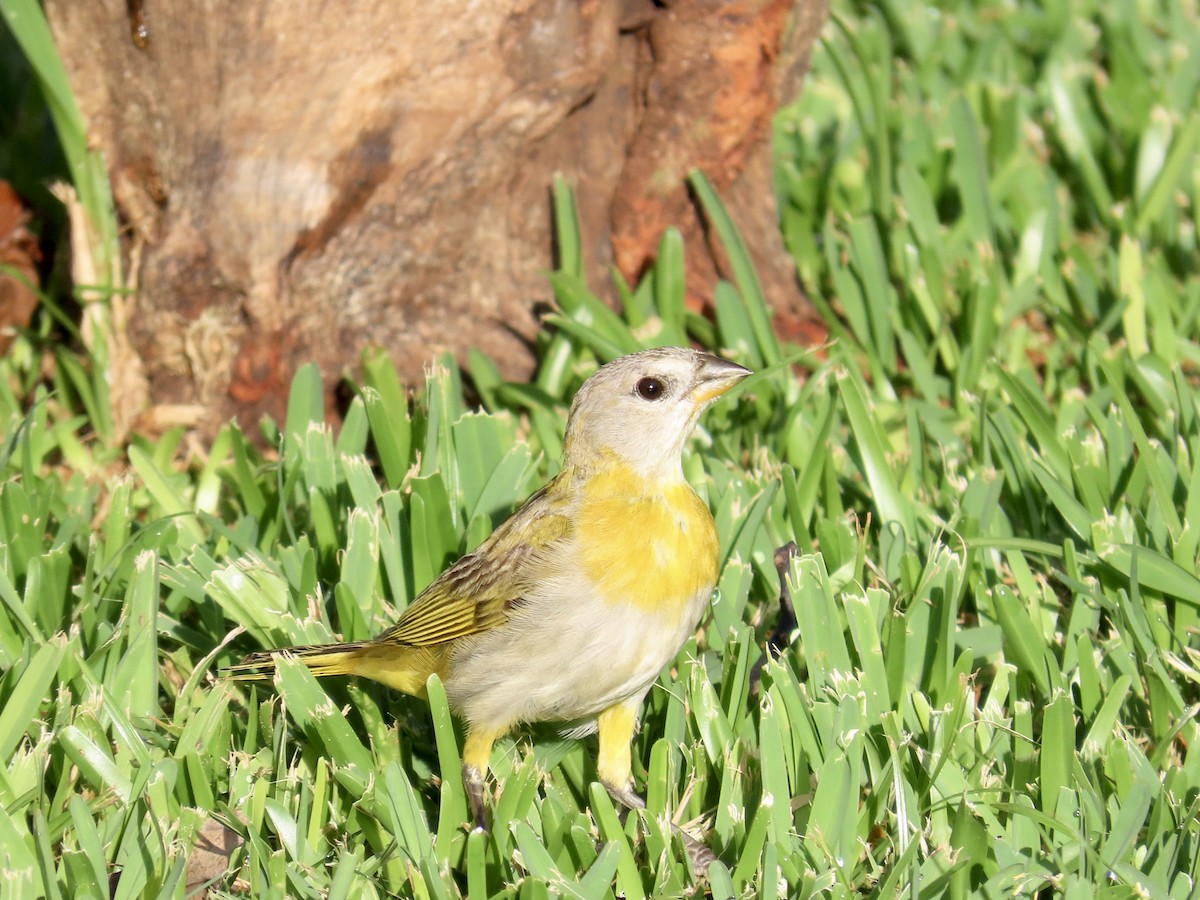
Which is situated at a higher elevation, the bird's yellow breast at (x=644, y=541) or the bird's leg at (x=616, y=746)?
the bird's yellow breast at (x=644, y=541)

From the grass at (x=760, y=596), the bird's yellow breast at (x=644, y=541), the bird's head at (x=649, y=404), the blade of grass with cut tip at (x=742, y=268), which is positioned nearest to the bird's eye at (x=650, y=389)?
the bird's head at (x=649, y=404)

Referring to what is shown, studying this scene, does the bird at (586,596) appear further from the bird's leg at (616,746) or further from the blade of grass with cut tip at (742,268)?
the blade of grass with cut tip at (742,268)

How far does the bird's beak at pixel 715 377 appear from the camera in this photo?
3688 millimetres

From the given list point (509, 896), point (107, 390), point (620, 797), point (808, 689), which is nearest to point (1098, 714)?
point (808, 689)

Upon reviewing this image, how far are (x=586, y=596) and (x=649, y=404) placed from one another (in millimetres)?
573

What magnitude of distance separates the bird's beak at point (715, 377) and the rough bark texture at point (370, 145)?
1701mm

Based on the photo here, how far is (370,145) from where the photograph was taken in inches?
194

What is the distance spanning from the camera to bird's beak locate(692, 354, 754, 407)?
369 centimetres

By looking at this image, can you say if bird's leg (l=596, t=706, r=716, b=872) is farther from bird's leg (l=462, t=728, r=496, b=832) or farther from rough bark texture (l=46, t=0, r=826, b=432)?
rough bark texture (l=46, t=0, r=826, b=432)

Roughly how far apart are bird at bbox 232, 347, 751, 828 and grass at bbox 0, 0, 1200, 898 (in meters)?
0.16

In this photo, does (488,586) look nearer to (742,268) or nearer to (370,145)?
(370,145)

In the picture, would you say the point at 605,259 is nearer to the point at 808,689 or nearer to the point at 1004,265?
the point at 1004,265

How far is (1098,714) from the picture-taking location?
3.35m

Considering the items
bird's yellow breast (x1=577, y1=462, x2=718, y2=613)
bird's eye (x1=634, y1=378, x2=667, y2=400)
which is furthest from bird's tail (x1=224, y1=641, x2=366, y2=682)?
bird's eye (x1=634, y1=378, x2=667, y2=400)
